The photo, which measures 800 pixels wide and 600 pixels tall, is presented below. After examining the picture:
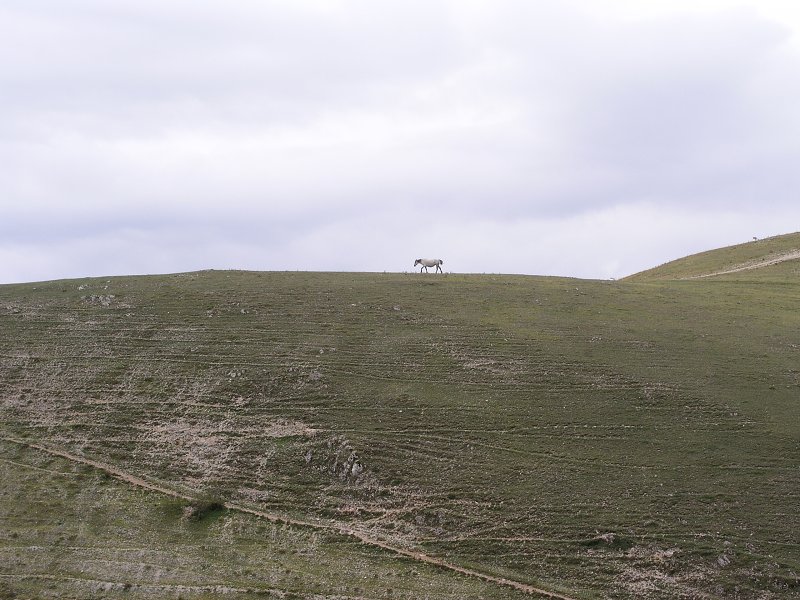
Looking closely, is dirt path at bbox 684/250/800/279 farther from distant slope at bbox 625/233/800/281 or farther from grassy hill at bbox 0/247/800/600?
grassy hill at bbox 0/247/800/600

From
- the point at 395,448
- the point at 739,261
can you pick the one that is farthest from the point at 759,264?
the point at 395,448

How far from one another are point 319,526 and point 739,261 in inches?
2627

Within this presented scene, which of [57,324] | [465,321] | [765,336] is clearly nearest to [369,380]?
[465,321]

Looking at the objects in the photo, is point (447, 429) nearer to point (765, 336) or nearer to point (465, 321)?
point (465, 321)

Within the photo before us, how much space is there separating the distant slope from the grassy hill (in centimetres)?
2140

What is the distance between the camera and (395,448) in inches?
1487

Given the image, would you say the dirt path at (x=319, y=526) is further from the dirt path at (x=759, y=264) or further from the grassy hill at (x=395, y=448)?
the dirt path at (x=759, y=264)

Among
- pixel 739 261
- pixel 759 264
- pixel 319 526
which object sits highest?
pixel 739 261

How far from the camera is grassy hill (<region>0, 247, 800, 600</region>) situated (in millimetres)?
30969

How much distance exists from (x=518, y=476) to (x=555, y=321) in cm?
1946

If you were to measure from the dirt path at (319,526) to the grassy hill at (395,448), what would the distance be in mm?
135

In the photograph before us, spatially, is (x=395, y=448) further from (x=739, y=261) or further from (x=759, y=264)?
(x=739, y=261)

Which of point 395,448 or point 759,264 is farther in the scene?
point 759,264

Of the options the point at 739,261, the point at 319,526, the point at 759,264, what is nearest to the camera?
the point at 319,526
